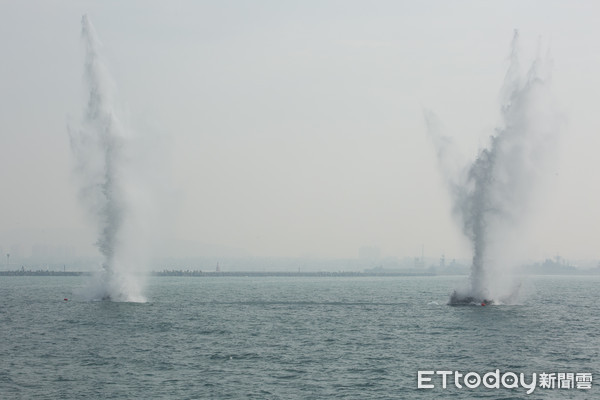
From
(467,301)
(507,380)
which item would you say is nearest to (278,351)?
(507,380)

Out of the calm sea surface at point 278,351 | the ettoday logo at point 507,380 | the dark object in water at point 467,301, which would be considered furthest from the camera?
the dark object in water at point 467,301

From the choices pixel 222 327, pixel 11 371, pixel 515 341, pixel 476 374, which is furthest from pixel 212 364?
pixel 515 341

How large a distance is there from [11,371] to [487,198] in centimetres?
6415

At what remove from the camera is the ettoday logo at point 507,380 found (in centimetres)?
4378

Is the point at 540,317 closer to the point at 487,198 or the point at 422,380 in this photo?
the point at 487,198

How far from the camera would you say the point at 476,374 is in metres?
47.3

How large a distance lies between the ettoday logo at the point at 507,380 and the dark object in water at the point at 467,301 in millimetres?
43662

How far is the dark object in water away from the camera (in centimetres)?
9151

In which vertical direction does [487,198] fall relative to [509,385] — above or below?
above

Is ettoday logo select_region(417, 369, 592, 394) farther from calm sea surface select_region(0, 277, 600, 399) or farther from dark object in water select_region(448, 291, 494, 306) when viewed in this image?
dark object in water select_region(448, 291, 494, 306)

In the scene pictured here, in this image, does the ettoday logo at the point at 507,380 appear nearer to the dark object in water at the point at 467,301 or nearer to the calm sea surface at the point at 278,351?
the calm sea surface at the point at 278,351

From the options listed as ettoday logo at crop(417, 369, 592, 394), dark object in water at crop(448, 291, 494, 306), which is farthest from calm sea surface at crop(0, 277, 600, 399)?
dark object in water at crop(448, 291, 494, 306)

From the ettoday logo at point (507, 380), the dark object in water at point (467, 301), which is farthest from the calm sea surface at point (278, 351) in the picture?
the dark object in water at point (467, 301)

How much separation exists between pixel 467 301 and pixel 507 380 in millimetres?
49965
